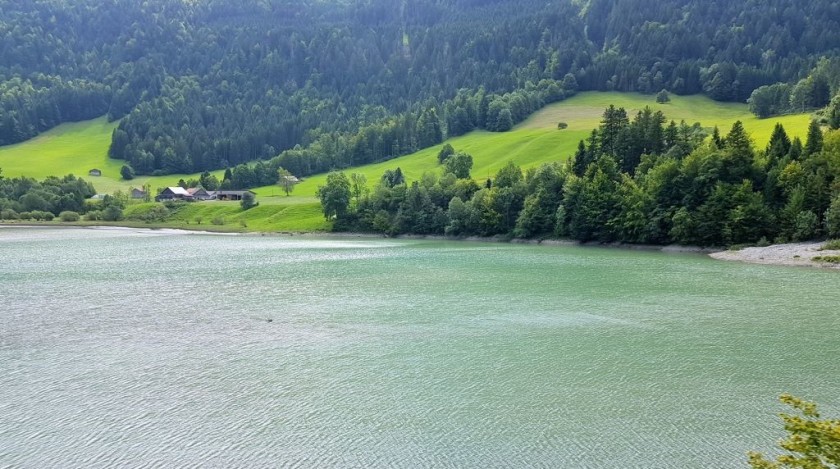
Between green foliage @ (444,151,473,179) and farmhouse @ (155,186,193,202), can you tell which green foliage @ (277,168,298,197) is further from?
green foliage @ (444,151,473,179)

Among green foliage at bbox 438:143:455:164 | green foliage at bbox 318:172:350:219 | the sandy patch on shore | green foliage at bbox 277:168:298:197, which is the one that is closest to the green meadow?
green foliage at bbox 277:168:298:197

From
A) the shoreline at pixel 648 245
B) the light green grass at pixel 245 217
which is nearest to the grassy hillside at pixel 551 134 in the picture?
the light green grass at pixel 245 217

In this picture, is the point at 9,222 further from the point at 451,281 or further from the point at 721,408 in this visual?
the point at 721,408

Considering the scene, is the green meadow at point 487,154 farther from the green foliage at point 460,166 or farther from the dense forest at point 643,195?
the dense forest at point 643,195

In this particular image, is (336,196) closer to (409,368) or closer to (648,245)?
(648,245)

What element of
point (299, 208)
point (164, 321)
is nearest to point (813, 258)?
point (164, 321)

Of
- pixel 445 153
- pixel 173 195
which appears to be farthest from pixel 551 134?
pixel 173 195
